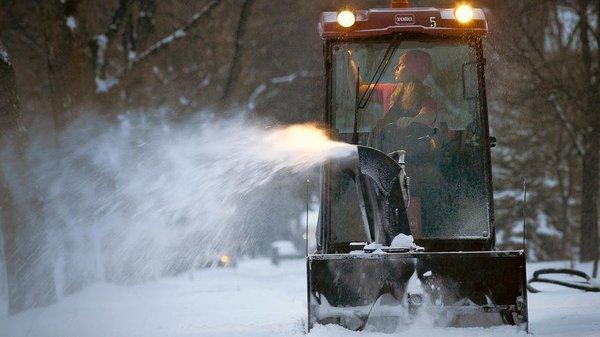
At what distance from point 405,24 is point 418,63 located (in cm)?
35

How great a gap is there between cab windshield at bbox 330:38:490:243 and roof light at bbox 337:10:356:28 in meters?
0.27

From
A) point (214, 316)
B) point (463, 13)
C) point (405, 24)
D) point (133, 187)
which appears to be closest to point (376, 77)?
point (405, 24)

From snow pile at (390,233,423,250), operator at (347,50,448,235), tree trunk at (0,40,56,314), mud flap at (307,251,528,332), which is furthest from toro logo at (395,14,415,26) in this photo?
tree trunk at (0,40,56,314)

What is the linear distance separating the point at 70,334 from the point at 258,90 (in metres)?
13.1

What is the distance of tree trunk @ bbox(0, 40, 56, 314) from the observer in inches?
448

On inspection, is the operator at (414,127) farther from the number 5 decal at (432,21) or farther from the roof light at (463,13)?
the roof light at (463,13)

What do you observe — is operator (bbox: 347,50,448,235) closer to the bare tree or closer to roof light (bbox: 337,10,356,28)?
roof light (bbox: 337,10,356,28)

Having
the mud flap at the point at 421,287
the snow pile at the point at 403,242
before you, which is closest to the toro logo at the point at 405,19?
the snow pile at the point at 403,242

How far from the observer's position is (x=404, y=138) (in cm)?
698

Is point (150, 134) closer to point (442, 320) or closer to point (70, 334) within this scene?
point (70, 334)

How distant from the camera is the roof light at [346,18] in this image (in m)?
6.77

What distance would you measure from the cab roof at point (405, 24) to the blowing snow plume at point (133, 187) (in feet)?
7.72

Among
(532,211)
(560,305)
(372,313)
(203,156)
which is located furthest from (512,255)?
(532,211)

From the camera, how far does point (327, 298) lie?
6.12 m
